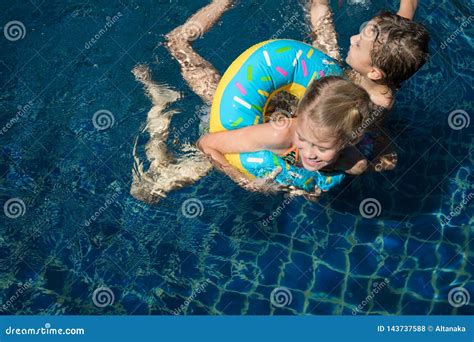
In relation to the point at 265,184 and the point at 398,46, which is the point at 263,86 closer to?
the point at 265,184

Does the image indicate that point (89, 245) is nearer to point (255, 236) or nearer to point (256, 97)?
point (255, 236)

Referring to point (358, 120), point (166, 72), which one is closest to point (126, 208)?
point (166, 72)

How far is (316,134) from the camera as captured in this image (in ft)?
15.1

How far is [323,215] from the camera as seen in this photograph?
20.7 ft

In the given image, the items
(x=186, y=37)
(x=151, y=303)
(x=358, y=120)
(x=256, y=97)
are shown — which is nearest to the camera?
(x=358, y=120)

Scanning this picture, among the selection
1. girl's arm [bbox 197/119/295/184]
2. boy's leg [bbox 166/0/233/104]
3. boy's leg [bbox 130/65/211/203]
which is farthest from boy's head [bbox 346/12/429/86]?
boy's leg [bbox 130/65/211/203]

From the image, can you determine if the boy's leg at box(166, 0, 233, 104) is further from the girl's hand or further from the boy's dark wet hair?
the boy's dark wet hair

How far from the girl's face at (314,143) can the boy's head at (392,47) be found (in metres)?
0.91

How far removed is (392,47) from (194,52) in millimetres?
2141

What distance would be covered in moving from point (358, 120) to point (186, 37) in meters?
2.60

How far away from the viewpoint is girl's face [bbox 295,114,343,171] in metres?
4.61

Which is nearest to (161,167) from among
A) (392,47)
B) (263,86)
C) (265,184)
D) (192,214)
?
(192,214)

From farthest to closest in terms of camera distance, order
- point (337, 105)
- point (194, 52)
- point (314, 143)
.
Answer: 1. point (194, 52)
2. point (314, 143)
3. point (337, 105)

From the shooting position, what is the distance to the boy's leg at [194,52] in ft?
20.8
